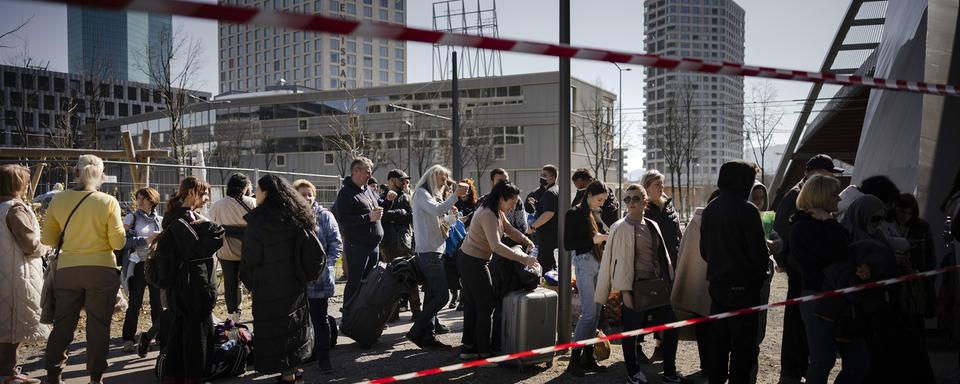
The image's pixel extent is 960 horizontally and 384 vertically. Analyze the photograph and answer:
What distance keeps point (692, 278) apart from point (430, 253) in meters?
2.91

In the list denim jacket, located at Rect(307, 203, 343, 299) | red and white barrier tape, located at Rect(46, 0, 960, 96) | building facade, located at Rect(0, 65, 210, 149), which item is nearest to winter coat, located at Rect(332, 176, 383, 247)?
denim jacket, located at Rect(307, 203, 343, 299)

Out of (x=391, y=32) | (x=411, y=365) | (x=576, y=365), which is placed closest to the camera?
(x=391, y=32)

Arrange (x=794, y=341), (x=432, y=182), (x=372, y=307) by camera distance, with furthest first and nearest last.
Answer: (x=432, y=182) → (x=372, y=307) → (x=794, y=341)

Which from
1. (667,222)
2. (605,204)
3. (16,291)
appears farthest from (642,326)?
(16,291)

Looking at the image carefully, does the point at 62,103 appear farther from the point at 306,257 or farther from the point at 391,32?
the point at 391,32

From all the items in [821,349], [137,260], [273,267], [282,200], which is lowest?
[821,349]

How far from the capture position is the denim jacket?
6148mm

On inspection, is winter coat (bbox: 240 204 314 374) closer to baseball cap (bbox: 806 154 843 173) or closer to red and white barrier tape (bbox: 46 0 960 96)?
red and white barrier tape (bbox: 46 0 960 96)

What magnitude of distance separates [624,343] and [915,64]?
691 centimetres

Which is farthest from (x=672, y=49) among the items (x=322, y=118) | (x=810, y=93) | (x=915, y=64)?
(x=915, y=64)

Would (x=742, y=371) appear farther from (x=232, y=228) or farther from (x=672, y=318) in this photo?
(x=232, y=228)

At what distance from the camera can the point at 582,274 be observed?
254 inches

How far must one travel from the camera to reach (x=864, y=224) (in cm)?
518

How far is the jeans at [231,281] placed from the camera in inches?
292
